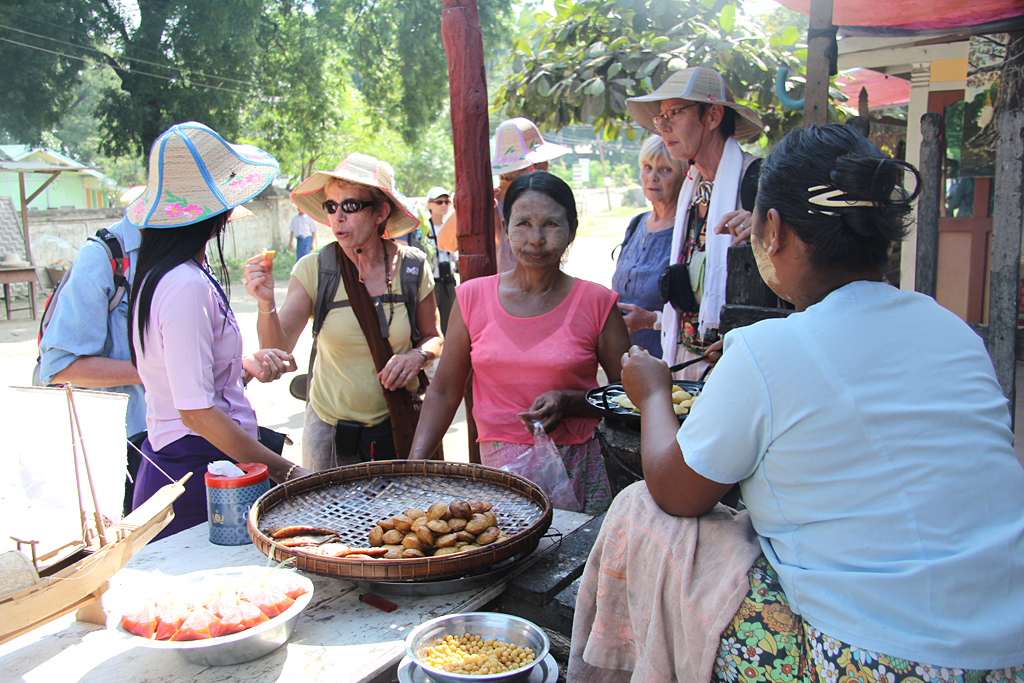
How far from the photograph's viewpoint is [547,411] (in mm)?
2480

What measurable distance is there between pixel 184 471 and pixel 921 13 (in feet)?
16.0

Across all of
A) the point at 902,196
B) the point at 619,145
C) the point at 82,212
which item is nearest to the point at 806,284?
the point at 902,196

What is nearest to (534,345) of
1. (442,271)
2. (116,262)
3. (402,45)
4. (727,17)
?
(116,262)

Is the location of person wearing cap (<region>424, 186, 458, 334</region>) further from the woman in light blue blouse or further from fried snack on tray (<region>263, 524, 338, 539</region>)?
fried snack on tray (<region>263, 524, 338, 539</region>)

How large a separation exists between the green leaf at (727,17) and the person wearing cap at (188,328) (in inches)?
151

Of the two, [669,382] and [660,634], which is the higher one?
[669,382]

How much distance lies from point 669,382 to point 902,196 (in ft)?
2.10

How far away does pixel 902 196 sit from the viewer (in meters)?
1.33

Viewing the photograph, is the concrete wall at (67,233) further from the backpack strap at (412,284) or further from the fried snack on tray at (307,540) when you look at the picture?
the fried snack on tray at (307,540)

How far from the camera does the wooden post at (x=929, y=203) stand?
10.3 ft

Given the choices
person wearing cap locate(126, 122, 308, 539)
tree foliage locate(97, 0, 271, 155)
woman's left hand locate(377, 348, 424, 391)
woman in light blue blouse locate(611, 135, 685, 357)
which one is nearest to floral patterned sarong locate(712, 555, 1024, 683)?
person wearing cap locate(126, 122, 308, 539)

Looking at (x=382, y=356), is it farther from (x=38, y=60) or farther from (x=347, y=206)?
(x=38, y=60)

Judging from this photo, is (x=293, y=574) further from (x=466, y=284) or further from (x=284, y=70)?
(x=284, y=70)

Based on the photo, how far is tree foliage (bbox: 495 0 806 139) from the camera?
509 centimetres
